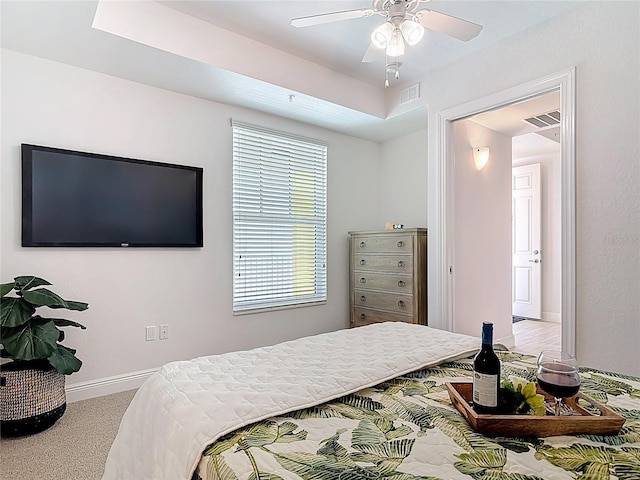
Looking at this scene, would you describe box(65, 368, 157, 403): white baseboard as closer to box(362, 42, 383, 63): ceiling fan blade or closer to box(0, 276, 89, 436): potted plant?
box(0, 276, 89, 436): potted plant

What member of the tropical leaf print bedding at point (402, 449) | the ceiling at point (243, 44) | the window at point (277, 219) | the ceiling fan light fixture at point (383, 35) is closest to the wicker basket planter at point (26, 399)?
the window at point (277, 219)

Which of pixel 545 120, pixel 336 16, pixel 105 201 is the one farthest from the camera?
pixel 545 120

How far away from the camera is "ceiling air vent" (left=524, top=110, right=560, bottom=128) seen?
3776 mm

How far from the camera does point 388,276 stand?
3867 mm

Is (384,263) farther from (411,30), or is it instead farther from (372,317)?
(411,30)

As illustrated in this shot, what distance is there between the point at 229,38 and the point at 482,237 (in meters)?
2.93

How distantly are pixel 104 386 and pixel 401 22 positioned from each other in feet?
10.5

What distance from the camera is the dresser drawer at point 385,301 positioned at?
3.66 m

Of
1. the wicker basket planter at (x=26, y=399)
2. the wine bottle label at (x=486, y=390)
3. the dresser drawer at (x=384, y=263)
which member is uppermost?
the dresser drawer at (x=384, y=263)

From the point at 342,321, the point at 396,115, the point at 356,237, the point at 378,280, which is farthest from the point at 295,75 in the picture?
the point at 342,321

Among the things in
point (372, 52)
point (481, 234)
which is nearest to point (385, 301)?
point (481, 234)

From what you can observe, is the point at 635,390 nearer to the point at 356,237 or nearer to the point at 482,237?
the point at 482,237

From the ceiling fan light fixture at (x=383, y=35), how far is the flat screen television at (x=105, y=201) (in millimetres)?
1896

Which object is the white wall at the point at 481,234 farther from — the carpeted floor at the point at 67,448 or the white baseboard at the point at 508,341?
the carpeted floor at the point at 67,448
